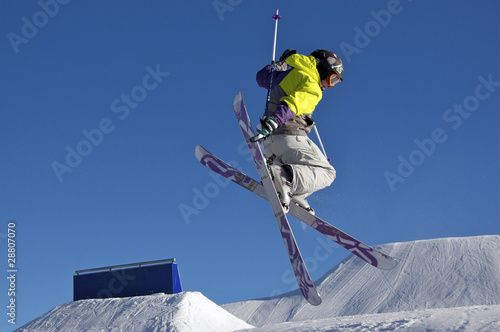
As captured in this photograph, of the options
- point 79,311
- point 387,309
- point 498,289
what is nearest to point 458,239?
point 498,289

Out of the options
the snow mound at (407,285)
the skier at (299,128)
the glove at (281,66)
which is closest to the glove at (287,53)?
the skier at (299,128)

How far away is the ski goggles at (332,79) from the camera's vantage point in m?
6.67

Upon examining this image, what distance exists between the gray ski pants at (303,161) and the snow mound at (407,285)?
41.1 ft

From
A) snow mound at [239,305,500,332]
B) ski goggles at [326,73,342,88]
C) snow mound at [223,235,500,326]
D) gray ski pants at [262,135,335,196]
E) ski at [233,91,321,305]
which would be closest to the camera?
snow mound at [239,305,500,332]

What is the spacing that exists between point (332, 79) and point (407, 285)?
48.4 feet

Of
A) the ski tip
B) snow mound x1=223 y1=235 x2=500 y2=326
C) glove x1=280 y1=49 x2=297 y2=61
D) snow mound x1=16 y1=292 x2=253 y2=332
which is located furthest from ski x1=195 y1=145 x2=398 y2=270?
snow mound x1=223 y1=235 x2=500 y2=326

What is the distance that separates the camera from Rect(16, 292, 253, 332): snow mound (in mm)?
11812

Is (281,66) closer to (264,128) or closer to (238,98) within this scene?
(238,98)

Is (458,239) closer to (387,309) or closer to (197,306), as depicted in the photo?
(387,309)

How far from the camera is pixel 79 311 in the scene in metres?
13.1

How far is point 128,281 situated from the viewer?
1385cm

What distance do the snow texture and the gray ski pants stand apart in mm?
1706

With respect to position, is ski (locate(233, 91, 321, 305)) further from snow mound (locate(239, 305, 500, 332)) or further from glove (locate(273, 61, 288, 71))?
glove (locate(273, 61, 288, 71))

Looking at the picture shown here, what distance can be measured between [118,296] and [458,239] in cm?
1489
